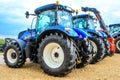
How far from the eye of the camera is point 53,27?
812cm

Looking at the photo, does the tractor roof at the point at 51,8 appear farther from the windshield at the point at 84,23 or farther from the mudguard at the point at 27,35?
the windshield at the point at 84,23

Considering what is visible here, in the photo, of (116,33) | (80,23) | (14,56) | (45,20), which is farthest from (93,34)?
(116,33)

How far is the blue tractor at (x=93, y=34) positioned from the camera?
11.6 meters

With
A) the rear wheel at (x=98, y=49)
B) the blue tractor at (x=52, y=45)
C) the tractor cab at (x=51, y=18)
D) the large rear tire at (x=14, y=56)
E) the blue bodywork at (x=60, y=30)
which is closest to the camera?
the blue tractor at (x=52, y=45)

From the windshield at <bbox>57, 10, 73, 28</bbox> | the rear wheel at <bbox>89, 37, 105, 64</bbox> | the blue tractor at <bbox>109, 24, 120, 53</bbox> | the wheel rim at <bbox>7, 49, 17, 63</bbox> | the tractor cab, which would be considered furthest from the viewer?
the blue tractor at <bbox>109, 24, 120, 53</bbox>

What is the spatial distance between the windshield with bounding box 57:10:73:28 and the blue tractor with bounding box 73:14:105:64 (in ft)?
7.48

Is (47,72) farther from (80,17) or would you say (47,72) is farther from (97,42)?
(80,17)

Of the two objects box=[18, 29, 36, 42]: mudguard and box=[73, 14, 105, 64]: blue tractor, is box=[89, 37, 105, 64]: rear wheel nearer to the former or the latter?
box=[73, 14, 105, 64]: blue tractor

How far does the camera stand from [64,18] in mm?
8938

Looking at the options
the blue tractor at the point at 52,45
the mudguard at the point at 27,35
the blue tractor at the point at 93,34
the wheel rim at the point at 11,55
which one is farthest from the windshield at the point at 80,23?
the wheel rim at the point at 11,55

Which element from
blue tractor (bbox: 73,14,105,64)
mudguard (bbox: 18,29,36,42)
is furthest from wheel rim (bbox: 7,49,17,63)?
blue tractor (bbox: 73,14,105,64)

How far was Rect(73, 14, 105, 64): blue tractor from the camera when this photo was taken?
11.6 m

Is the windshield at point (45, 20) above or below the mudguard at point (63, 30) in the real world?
above

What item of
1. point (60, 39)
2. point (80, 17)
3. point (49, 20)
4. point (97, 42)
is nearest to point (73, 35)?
point (60, 39)
